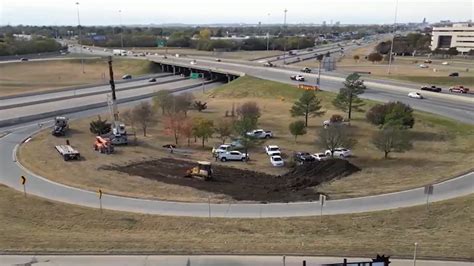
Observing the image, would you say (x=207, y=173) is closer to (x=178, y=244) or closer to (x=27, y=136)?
(x=178, y=244)

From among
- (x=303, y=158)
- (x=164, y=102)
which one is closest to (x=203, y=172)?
(x=303, y=158)

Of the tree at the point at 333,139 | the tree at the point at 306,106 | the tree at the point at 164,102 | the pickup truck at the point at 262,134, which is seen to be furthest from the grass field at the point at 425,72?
the tree at the point at 333,139

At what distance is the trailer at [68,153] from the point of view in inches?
1447

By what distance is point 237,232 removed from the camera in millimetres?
21438

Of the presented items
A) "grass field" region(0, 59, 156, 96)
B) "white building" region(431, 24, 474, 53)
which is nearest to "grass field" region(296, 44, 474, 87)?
"white building" region(431, 24, 474, 53)

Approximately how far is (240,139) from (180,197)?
36.6 ft

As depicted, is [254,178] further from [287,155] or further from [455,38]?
[455,38]

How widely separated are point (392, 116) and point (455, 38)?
116 meters

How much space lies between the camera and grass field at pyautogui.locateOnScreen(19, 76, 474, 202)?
96.8ft

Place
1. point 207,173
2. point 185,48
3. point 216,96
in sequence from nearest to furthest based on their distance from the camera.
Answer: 1. point 207,173
2. point 216,96
3. point 185,48

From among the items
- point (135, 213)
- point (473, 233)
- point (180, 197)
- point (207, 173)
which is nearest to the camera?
point (473, 233)

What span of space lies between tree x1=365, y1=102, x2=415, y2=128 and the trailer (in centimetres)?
2582

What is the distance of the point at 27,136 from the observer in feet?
148

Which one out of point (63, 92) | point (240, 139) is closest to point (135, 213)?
point (240, 139)
